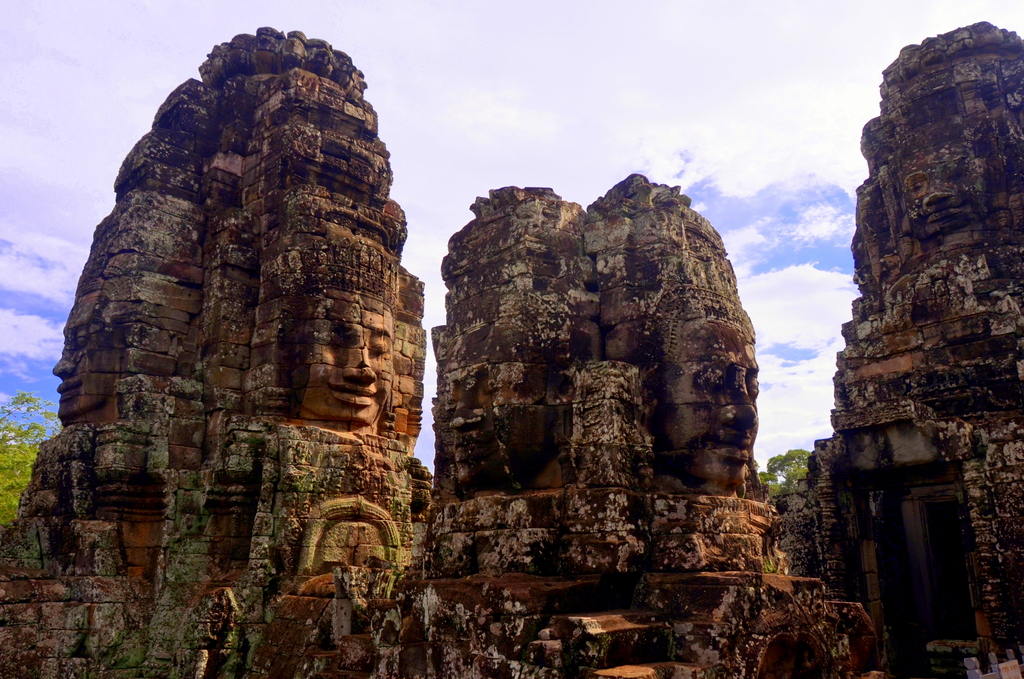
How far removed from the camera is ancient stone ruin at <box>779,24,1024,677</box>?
9.12 metres

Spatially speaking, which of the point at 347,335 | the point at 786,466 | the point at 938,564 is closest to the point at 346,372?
the point at 347,335

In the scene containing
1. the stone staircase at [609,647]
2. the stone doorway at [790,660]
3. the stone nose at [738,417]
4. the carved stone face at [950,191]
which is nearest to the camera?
the stone staircase at [609,647]

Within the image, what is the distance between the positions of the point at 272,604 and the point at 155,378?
3.47 m

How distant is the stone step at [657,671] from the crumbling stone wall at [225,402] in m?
4.60

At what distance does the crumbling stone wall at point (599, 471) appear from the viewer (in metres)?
4.11

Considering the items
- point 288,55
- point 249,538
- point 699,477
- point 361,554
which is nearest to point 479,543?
point 699,477

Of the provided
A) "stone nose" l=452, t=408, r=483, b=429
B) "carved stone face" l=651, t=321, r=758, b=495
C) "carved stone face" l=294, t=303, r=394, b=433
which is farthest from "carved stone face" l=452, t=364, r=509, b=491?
"carved stone face" l=294, t=303, r=394, b=433

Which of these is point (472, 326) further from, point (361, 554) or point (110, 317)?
point (110, 317)

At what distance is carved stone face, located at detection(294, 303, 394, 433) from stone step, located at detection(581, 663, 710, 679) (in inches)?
257

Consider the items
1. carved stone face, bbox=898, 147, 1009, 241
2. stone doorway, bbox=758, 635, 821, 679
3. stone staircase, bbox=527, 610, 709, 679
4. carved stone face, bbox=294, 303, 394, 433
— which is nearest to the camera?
stone staircase, bbox=527, 610, 709, 679

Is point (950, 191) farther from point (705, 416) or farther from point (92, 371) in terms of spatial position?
point (92, 371)

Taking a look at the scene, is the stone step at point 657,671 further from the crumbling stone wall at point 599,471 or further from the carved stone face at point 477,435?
the carved stone face at point 477,435

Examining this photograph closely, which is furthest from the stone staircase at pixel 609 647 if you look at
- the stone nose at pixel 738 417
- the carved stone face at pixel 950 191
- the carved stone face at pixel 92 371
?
the carved stone face at pixel 950 191

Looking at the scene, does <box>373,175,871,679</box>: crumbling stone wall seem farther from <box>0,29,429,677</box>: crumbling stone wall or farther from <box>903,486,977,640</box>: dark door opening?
<box>903,486,977,640</box>: dark door opening
